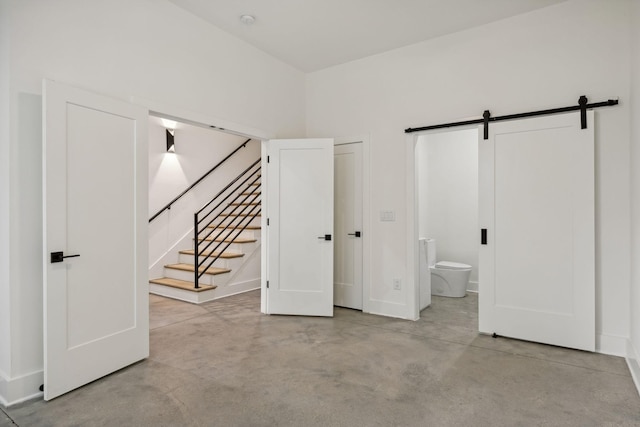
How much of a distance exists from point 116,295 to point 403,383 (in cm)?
222

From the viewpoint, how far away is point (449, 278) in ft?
16.7

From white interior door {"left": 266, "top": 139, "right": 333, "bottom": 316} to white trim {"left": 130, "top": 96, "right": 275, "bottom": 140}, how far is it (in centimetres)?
26

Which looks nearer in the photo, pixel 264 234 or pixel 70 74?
pixel 70 74

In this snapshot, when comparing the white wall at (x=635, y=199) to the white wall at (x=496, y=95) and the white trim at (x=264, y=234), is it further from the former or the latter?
the white trim at (x=264, y=234)

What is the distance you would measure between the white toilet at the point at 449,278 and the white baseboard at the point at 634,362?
221 centimetres

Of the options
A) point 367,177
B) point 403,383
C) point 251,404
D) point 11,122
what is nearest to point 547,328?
point 403,383

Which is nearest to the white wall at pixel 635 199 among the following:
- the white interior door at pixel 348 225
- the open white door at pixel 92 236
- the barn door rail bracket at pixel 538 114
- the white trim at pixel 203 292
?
the barn door rail bracket at pixel 538 114

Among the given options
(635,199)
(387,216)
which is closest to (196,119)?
(387,216)

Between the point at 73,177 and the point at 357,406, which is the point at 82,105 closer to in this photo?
the point at 73,177

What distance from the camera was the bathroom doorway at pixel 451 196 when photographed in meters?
5.46

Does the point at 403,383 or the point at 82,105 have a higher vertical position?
the point at 82,105

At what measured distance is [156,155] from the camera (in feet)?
18.9

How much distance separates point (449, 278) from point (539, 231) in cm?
197

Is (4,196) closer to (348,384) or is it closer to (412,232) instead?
(348,384)
